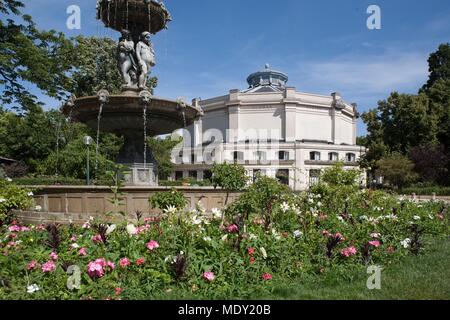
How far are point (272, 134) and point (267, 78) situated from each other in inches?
845

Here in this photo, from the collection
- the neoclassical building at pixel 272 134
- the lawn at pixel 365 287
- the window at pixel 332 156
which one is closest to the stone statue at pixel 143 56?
the lawn at pixel 365 287

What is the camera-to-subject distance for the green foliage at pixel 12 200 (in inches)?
342

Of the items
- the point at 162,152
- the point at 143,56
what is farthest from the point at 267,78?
the point at 143,56

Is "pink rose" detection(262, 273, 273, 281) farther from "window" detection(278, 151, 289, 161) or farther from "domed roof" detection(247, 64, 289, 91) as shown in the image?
"domed roof" detection(247, 64, 289, 91)

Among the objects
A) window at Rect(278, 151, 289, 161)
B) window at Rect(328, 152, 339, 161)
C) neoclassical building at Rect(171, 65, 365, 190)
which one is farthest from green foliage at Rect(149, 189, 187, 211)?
window at Rect(328, 152, 339, 161)

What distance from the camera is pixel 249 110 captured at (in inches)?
2616

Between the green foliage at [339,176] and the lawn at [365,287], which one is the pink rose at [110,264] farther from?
the green foliage at [339,176]

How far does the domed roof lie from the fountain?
6790cm

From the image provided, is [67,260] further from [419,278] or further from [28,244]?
[419,278]

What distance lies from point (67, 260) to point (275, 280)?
243 centimetres

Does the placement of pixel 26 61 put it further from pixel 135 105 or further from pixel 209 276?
pixel 209 276

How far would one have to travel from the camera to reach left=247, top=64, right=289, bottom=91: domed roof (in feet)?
266

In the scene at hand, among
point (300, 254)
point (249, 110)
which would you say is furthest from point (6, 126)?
point (300, 254)

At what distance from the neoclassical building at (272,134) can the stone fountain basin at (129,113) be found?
1676 inches
